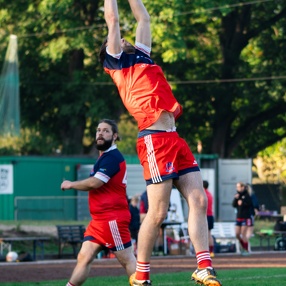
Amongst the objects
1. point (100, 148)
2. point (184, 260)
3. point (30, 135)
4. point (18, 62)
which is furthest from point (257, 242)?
point (100, 148)

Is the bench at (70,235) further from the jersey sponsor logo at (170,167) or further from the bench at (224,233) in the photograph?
the jersey sponsor logo at (170,167)

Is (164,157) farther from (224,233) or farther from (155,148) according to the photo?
(224,233)

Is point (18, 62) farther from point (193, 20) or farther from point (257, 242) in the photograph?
point (257, 242)

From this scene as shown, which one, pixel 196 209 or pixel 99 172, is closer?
pixel 196 209

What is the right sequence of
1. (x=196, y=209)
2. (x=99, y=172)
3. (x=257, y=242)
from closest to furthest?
(x=196, y=209) → (x=99, y=172) → (x=257, y=242)

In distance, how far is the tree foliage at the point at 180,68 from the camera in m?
42.5

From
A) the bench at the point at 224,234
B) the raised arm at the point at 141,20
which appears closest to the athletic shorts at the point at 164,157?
the raised arm at the point at 141,20

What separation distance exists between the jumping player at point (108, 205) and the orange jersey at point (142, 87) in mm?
1932

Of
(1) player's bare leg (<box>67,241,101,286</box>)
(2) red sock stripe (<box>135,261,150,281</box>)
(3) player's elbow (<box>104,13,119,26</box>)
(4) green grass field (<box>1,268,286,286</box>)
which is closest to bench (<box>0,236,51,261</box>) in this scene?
(4) green grass field (<box>1,268,286,286</box>)

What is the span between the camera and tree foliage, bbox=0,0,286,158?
4247 cm

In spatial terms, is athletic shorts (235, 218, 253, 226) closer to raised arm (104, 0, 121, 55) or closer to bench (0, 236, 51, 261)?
bench (0, 236, 51, 261)

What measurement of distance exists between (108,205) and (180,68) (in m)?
36.1

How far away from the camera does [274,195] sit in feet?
166

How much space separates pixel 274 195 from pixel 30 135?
12.9 meters
